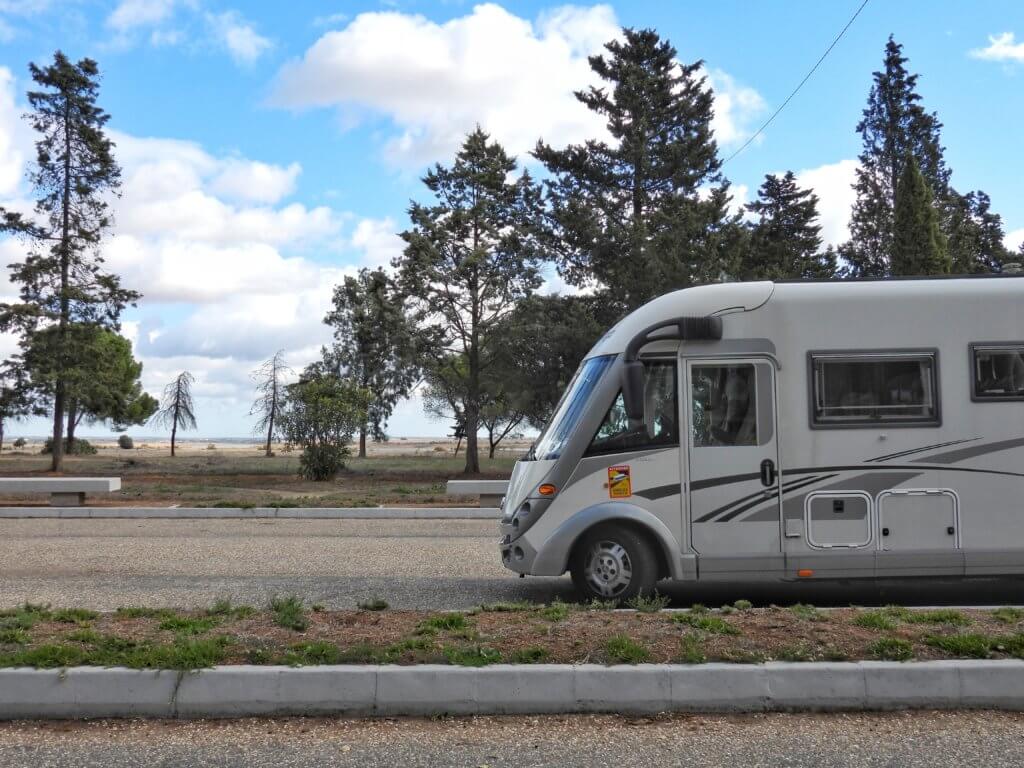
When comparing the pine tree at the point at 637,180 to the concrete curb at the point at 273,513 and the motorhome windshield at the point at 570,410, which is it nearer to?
the concrete curb at the point at 273,513

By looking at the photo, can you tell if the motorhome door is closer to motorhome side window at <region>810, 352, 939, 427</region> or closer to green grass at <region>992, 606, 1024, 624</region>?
motorhome side window at <region>810, 352, 939, 427</region>

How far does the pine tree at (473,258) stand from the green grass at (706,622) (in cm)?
2500

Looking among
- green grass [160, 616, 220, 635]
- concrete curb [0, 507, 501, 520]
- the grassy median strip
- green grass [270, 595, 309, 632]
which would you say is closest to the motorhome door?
the grassy median strip

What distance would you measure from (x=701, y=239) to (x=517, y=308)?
20.4 feet

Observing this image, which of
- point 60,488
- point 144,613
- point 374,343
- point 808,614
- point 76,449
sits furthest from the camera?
point 76,449

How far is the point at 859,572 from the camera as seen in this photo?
8.38m

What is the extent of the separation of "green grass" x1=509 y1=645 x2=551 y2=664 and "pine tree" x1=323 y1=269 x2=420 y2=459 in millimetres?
23497

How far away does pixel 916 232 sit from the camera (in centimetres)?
3559

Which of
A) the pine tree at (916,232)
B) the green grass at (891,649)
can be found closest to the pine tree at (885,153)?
the pine tree at (916,232)

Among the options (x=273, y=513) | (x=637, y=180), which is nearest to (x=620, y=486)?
(x=273, y=513)

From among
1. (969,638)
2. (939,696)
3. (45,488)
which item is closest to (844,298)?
(969,638)

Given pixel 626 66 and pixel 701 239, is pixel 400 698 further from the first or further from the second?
pixel 626 66

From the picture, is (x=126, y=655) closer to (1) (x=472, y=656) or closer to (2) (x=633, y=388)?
(1) (x=472, y=656)

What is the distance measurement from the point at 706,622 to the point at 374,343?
37174 mm
